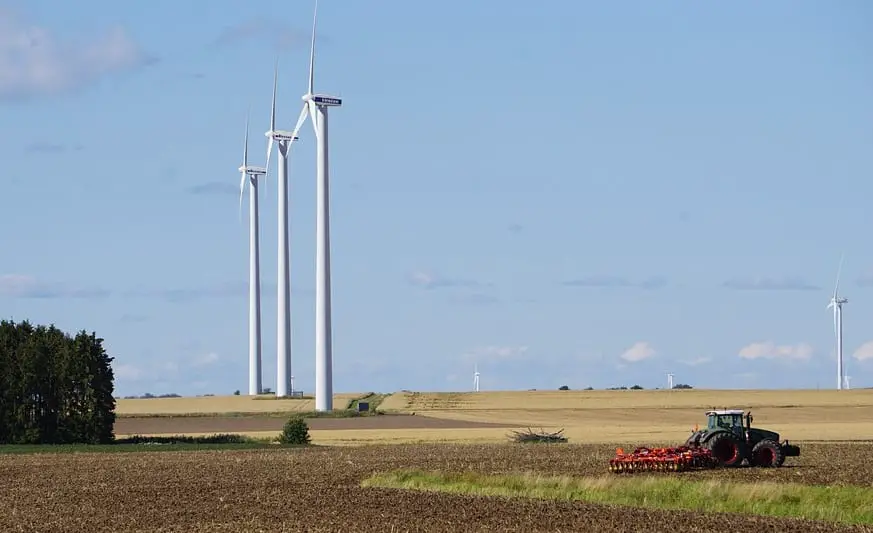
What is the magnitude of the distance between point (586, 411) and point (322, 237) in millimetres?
36778

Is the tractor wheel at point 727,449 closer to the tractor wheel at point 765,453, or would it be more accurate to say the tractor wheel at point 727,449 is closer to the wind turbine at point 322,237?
the tractor wheel at point 765,453

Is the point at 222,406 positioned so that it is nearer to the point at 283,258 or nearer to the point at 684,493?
the point at 283,258

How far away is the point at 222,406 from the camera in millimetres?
161625

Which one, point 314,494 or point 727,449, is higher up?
point 727,449

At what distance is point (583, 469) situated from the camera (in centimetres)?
6075

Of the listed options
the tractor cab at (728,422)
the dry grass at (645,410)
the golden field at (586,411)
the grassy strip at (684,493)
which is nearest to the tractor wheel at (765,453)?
the tractor cab at (728,422)

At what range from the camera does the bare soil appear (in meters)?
121

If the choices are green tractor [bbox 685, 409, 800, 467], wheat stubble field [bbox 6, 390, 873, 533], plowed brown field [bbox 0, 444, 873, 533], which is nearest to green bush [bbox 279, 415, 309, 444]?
wheat stubble field [bbox 6, 390, 873, 533]

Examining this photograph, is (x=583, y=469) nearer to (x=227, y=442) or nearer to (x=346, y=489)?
(x=346, y=489)

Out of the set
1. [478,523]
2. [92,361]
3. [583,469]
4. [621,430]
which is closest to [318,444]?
[92,361]

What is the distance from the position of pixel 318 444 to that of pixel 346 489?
44894mm

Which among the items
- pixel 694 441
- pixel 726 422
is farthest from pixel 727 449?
pixel 726 422

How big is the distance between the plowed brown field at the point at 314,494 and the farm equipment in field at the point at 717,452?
1281mm

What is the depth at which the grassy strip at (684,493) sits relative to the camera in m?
43.3
